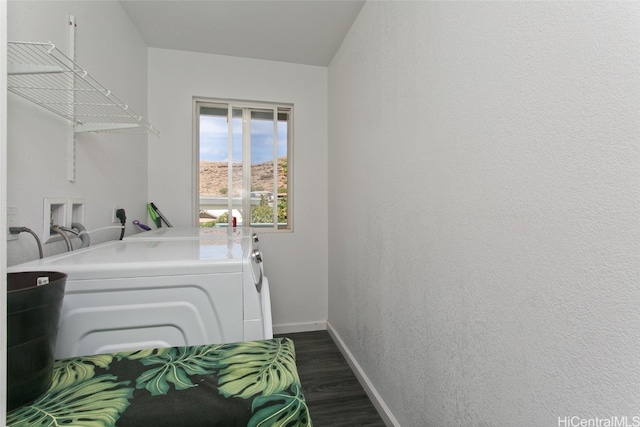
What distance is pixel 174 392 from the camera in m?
0.57

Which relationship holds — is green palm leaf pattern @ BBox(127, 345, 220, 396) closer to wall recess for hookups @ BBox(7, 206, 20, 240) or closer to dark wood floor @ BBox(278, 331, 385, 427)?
wall recess for hookups @ BBox(7, 206, 20, 240)

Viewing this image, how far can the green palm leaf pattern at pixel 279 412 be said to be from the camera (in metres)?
0.52

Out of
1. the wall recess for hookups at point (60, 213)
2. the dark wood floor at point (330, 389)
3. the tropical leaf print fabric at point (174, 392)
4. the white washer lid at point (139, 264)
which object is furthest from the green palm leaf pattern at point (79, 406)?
the dark wood floor at point (330, 389)

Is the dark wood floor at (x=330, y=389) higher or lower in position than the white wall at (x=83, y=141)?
lower

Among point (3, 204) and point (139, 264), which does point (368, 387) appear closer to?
point (139, 264)

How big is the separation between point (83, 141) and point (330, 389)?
2.03 metres

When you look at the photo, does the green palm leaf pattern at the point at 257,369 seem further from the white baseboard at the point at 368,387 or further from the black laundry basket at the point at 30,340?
the white baseboard at the point at 368,387

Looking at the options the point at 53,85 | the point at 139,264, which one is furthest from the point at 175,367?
the point at 53,85

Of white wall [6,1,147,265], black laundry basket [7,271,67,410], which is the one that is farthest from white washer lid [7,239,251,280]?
white wall [6,1,147,265]

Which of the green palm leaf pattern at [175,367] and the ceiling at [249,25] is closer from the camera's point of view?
the green palm leaf pattern at [175,367]

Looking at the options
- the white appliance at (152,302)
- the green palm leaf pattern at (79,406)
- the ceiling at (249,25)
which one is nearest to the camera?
the green palm leaf pattern at (79,406)

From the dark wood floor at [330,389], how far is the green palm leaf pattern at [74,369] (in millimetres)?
1330

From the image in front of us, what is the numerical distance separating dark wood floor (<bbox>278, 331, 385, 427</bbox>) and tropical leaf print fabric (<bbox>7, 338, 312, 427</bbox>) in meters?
1.27

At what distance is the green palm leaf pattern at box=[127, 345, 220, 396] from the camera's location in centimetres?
59
